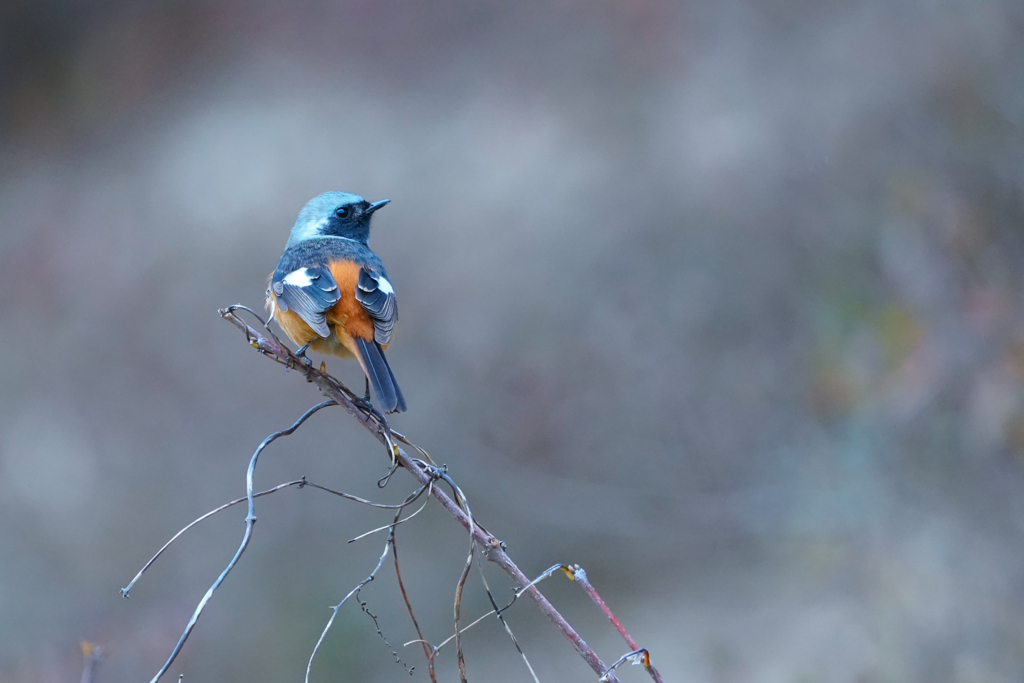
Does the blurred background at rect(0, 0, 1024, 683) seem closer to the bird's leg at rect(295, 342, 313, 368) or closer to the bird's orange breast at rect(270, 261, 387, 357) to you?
the bird's orange breast at rect(270, 261, 387, 357)

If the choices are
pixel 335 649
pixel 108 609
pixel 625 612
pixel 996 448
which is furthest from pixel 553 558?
pixel 108 609

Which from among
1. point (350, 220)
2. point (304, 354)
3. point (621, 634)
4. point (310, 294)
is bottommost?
point (621, 634)

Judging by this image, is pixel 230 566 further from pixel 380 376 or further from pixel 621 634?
pixel 380 376

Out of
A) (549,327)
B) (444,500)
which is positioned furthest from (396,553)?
(549,327)

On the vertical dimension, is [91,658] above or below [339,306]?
below

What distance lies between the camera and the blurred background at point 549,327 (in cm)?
597

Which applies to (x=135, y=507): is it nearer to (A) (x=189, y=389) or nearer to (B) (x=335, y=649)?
(A) (x=189, y=389)

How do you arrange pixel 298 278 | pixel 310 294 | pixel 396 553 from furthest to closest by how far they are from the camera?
1. pixel 298 278
2. pixel 310 294
3. pixel 396 553

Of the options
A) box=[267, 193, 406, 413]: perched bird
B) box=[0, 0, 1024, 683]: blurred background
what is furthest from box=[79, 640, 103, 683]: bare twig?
box=[0, 0, 1024, 683]: blurred background

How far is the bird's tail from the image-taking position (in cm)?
247

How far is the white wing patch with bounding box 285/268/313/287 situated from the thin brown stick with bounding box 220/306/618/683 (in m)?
1.01

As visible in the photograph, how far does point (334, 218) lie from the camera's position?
4027 millimetres

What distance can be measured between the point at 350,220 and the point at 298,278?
1050 mm

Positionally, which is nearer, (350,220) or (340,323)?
(340,323)
